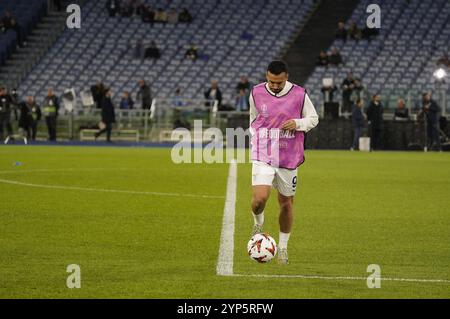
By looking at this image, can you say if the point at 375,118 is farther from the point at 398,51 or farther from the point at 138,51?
the point at 138,51

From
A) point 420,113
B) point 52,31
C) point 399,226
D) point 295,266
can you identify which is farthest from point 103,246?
point 52,31

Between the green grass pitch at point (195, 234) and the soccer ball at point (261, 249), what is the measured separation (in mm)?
87

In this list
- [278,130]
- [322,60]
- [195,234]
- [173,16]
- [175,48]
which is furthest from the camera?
[173,16]

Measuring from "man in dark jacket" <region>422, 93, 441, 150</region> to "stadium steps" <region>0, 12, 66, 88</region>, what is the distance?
741 inches

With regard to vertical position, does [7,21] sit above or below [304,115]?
above

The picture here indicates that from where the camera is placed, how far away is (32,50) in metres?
48.9

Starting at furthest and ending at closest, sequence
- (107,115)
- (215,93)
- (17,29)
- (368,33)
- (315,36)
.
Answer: (17,29) → (315,36) → (368,33) → (215,93) → (107,115)

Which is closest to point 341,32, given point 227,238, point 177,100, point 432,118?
point 177,100

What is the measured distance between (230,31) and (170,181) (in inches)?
1092

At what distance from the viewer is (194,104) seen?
42781 mm

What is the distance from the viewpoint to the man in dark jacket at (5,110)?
40.8 meters

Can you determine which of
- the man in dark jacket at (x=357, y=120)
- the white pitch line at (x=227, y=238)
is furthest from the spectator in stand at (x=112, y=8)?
the white pitch line at (x=227, y=238)

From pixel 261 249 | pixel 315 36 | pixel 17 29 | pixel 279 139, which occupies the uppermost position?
pixel 17 29

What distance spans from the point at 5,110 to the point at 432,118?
1597 centimetres
